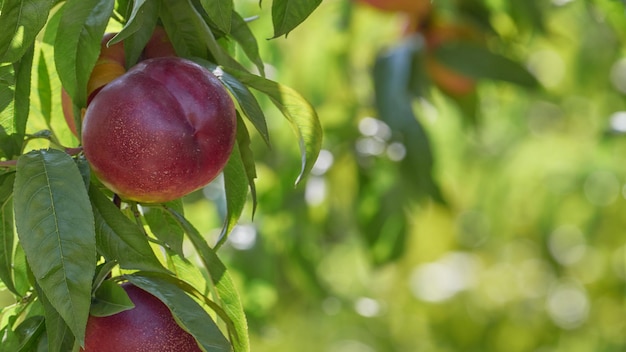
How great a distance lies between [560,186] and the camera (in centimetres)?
204

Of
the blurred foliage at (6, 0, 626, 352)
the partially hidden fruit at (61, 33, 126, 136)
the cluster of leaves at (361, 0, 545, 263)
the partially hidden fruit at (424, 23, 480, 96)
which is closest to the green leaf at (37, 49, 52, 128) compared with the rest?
the partially hidden fruit at (61, 33, 126, 136)

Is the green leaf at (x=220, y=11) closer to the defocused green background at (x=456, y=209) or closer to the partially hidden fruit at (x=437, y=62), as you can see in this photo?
the defocused green background at (x=456, y=209)

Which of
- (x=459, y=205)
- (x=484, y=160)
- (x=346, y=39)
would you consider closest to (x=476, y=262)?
(x=459, y=205)

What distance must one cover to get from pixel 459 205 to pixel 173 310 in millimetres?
1960

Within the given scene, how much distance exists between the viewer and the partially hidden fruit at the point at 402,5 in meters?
1.54

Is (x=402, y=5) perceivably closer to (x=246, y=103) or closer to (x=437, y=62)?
(x=437, y=62)

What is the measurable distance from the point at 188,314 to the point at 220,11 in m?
0.19

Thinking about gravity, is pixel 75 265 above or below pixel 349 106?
above

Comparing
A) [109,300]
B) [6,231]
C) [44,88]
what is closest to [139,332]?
[109,300]

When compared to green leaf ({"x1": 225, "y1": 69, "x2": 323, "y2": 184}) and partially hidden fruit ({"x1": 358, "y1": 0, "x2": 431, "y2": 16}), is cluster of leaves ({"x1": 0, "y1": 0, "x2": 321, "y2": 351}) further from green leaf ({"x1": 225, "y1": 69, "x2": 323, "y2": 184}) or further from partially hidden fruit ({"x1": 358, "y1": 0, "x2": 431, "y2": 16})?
partially hidden fruit ({"x1": 358, "y1": 0, "x2": 431, "y2": 16})

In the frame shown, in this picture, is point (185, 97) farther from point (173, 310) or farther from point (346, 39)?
point (346, 39)

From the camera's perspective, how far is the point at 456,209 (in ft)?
7.89

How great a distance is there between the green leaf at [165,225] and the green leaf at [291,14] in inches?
6.4

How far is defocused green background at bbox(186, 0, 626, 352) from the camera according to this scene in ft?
5.33
